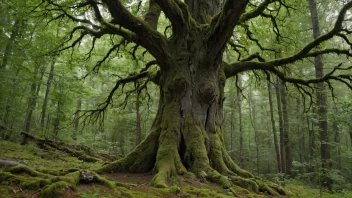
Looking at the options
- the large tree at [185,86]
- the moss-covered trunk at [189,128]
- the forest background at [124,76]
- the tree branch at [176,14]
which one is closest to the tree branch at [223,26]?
the large tree at [185,86]

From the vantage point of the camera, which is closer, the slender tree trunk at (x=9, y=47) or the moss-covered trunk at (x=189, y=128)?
the moss-covered trunk at (x=189, y=128)

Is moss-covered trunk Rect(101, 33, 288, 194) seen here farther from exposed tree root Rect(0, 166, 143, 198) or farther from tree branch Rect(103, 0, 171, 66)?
exposed tree root Rect(0, 166, 143, 198)

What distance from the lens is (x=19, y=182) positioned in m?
3.05

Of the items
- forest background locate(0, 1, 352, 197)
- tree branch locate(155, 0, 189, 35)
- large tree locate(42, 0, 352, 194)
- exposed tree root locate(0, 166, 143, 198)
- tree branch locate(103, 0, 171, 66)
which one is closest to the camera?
exposed tree root locate(0, 166, 143, 198)

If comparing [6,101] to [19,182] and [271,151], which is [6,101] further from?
[271,151]

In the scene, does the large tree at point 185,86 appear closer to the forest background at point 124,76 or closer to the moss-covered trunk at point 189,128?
the moss-covered trunk at point 189,128

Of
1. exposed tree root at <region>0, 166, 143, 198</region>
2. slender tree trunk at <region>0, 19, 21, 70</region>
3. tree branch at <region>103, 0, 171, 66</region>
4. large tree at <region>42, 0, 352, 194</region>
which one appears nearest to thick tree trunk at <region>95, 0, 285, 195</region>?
large tree at <region>42, 0, 352, 194</region>

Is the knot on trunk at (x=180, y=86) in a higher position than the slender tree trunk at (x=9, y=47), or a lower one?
lower

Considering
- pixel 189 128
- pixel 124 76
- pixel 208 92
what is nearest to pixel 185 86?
pixel 208 92

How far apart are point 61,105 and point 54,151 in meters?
2.80

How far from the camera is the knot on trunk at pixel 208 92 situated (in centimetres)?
658

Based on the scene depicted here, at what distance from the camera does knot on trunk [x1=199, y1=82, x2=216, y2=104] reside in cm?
658

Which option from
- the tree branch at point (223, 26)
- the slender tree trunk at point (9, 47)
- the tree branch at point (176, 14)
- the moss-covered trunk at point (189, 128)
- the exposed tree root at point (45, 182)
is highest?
the slender tree trunk at point (9, 47)

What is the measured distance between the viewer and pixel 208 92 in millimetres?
6566
